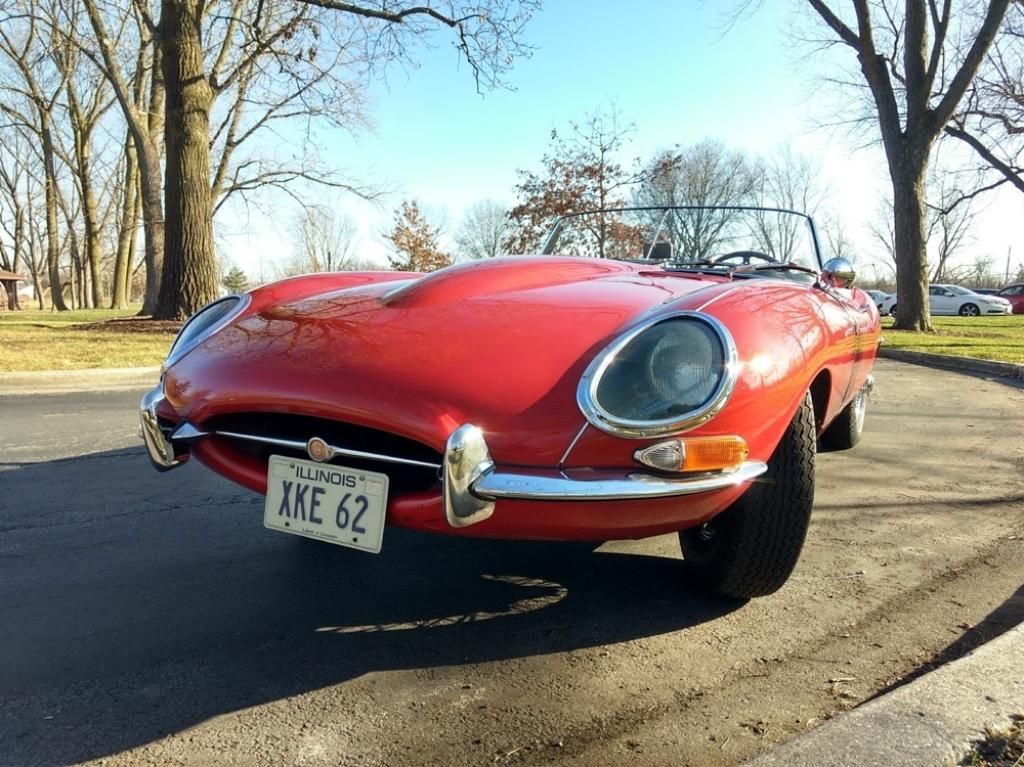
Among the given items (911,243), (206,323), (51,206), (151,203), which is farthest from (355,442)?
(51,206)


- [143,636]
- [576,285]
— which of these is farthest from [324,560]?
[576,285]

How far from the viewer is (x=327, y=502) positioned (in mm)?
1823

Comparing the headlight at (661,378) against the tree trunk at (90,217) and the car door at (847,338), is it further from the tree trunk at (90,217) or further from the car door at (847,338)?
the tree trunk at (90,217)

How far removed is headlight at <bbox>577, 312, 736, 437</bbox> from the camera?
1686 mm

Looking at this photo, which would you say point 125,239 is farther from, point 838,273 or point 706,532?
point 706,532

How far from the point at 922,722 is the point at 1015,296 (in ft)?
119

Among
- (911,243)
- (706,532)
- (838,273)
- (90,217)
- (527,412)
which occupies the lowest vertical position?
(706,532)

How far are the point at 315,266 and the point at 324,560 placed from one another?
4311cm

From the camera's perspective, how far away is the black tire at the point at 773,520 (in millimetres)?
1903

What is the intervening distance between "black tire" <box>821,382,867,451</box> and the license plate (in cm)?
311

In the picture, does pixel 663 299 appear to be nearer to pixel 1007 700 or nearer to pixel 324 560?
pixel 1007 700

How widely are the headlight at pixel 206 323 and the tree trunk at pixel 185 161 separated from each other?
362 inches

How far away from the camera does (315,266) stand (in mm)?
43469

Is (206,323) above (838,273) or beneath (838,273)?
beneath
